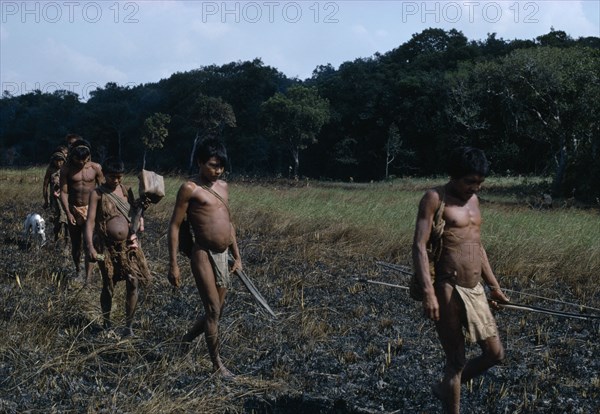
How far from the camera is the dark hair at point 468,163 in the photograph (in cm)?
370

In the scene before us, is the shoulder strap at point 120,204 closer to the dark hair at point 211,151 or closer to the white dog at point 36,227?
the dark hair at point 211,151

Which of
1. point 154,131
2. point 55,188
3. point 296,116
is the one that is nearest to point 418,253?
point 55,188

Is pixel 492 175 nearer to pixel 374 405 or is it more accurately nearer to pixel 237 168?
pixel 237 168

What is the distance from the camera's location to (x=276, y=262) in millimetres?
8484

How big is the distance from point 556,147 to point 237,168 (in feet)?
75.6

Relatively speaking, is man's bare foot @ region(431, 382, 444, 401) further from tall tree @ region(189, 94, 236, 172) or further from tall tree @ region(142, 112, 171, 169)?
tall tree @ region(142, 112, 171, 169)

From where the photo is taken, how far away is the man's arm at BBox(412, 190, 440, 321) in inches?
142

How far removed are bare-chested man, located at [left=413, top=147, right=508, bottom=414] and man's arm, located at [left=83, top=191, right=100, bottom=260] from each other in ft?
8.93

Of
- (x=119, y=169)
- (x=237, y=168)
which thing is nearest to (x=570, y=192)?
(x=119, y=169)

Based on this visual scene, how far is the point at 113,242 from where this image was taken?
5586 mm

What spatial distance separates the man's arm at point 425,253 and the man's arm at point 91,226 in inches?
107

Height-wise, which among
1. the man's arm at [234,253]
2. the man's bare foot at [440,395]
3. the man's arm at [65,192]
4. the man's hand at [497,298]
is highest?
the man's arm at [65,192]

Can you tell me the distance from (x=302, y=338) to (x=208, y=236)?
1.35m

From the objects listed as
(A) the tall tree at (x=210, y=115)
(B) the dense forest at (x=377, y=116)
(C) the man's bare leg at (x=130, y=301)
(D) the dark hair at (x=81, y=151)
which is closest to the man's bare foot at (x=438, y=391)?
(C) the man's bare leg at (x=130, y=301)
